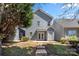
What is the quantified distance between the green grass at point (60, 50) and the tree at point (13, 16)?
1.26ft

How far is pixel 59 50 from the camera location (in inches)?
124

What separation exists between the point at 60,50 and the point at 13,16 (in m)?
0.67

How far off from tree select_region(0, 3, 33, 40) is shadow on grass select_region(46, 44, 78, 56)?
369mm

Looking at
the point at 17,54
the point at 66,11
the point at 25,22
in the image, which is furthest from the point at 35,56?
the point at 66,11

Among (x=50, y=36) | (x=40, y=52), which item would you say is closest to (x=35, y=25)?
(x=50, y=36)

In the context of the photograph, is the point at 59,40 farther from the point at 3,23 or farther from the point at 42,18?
the point at 3,23

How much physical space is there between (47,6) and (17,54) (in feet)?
2.14

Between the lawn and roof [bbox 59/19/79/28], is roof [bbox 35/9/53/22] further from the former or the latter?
the lawn

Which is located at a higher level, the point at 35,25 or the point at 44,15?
the point at 44,15

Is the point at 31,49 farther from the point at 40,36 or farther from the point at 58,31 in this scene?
the point at 58,31

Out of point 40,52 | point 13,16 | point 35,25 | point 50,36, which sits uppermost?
point 13,16

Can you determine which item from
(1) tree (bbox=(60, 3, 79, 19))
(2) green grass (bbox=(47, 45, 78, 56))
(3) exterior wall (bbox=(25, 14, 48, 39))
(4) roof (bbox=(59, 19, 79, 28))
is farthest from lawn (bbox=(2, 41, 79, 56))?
(1) tree (bbox=(60, 3, 79, 19))

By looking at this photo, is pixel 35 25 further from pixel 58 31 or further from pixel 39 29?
pixel 58 31

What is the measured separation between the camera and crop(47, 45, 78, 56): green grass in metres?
3.12
